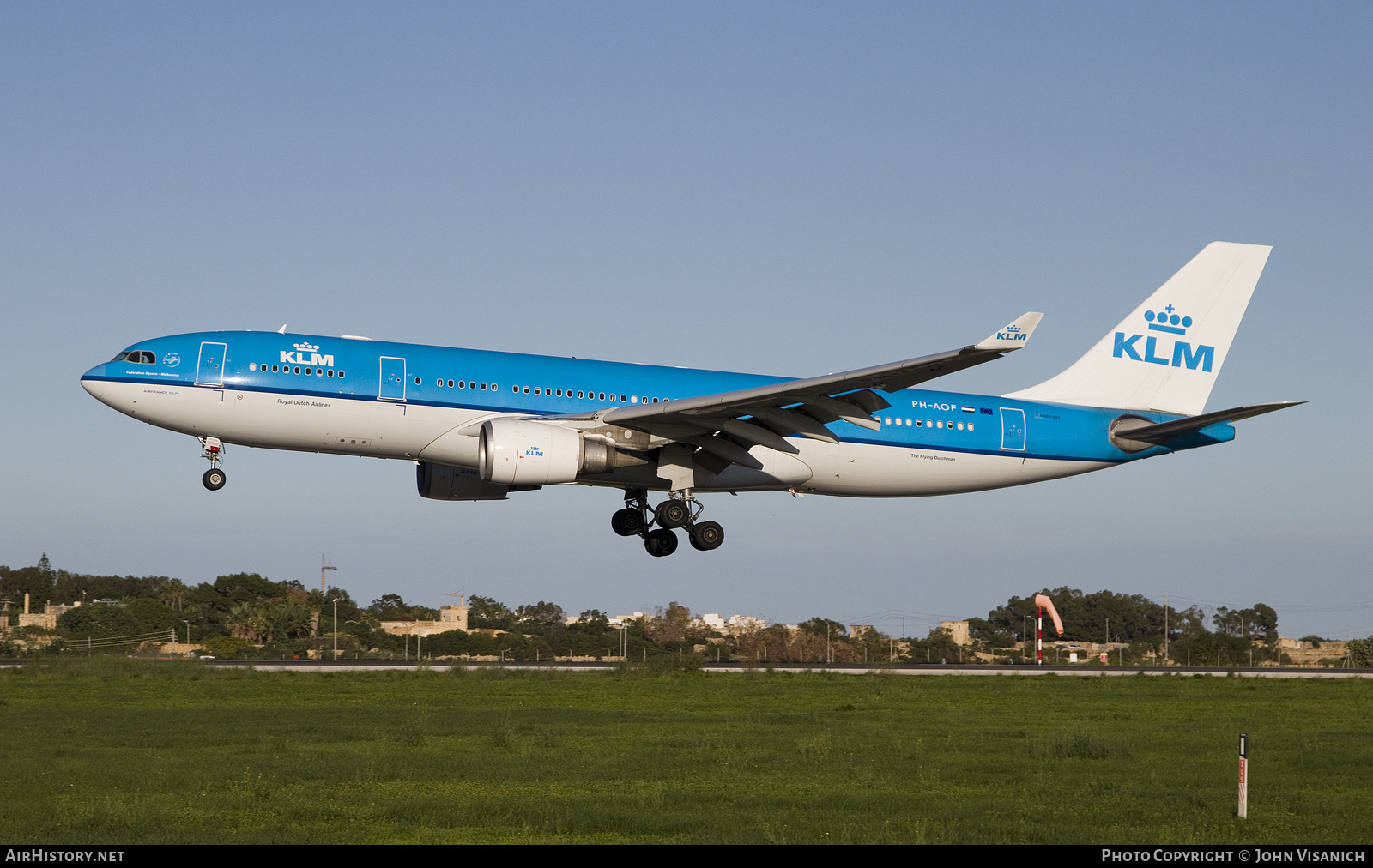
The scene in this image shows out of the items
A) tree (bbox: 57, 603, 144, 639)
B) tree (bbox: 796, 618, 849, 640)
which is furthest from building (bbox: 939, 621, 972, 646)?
tree (bbox: 57, 603, 144, 639)

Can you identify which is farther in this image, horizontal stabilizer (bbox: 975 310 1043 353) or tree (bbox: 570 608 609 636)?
tree (bbox: 570 608 609 636)

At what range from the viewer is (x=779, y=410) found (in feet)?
100.0

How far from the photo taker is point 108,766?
20.7 m

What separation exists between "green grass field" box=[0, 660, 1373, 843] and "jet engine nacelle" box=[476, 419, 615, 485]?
5050 mm

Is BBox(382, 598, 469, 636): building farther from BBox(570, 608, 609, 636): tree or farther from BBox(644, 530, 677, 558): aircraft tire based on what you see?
BBox(644, 530, 677, 558): aircraft tire

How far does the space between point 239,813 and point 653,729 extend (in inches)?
436

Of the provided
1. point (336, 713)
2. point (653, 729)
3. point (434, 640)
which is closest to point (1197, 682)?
point (653, 729)

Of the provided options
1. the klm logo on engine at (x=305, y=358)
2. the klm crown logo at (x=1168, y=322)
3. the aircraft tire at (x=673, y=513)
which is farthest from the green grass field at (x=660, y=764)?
the klm crown logo at (x=1168, y=322)

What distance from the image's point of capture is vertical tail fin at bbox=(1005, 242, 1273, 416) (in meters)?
38.0

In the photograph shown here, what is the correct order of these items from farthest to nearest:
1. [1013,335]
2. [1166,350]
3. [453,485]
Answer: [1166,350] → [453,485] → [1013,335]

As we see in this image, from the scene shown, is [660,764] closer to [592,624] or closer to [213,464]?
[213,464]

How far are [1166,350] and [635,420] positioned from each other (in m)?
17.2

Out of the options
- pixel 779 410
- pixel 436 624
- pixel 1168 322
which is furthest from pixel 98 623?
pixel 1168 322

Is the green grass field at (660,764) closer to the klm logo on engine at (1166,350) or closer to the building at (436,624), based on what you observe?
the klm logo on engine at (1166,350)
